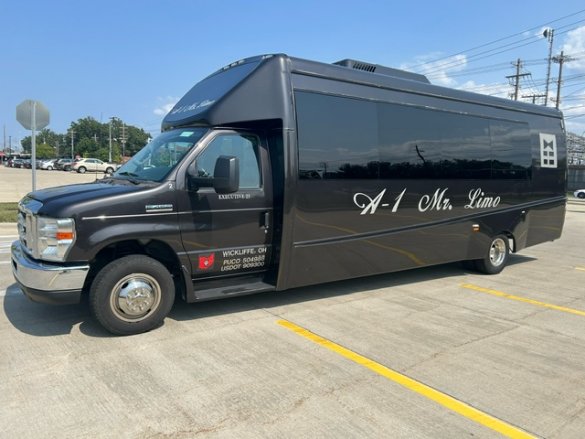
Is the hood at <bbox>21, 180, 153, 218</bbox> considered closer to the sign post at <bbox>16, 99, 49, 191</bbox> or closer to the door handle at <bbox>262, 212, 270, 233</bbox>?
the door handle at <bbox>262, 212, 270, 233</bbox>

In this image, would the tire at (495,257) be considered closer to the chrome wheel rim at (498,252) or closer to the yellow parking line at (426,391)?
the chrome wheel rim at (498,252)

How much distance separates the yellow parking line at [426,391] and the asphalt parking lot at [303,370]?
0.05ft

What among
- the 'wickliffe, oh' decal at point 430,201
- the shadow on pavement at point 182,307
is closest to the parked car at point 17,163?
the shadow on pavement at point 182,307

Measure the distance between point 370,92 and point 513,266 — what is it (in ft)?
17.3

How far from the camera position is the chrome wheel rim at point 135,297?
487 centimetres

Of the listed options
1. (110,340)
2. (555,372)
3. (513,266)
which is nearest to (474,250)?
(513,266)

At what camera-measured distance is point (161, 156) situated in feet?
18.5

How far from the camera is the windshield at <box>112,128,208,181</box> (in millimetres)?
5367

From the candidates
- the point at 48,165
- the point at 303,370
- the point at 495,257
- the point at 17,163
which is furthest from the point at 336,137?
the point at 17,163

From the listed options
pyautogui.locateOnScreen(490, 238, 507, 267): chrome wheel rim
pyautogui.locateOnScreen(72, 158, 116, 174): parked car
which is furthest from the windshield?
pyautogui.locateOnScreen(72, 158, 116, 174): parked car

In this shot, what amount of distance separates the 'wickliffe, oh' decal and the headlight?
11.5 feet

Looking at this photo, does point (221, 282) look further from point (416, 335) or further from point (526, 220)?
point (526, 220)

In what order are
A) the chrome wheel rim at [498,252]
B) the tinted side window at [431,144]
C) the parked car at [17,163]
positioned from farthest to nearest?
the parked car at [17,163] < the chrome wheel rim at [498,252] < the tinted side window at [431,144]

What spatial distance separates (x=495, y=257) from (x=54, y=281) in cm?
739
